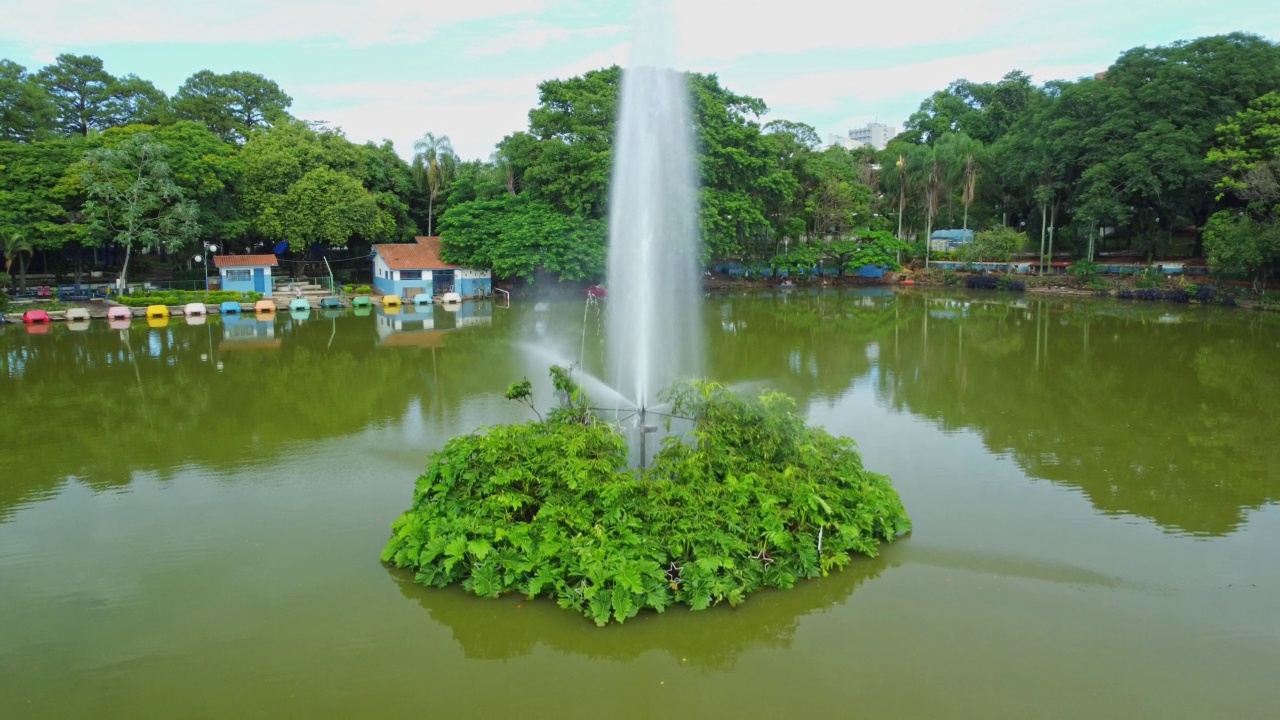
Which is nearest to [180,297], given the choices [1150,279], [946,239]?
[1150,279]

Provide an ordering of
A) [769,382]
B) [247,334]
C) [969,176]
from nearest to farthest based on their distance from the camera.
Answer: [769,382], [247,334], [969,176]

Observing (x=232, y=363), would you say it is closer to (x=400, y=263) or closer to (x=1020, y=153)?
(x=400, y=263)

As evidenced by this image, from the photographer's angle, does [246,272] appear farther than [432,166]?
No

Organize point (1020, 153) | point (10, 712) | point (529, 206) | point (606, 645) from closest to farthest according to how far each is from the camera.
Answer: point (10, 712), point (606, 645), point (529, 206), point (1020, 153)

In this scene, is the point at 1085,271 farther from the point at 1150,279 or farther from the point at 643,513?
the point at 643,513

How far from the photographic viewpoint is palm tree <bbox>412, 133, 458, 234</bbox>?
40.3 meters

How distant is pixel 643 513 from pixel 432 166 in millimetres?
35640

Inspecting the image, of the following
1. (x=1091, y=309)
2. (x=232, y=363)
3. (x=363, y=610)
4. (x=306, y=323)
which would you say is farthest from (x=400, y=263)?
(x=363, y=610)

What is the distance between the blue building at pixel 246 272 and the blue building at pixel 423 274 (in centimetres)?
451

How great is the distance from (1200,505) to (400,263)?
3034cm

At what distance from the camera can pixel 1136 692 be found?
20.2 feet

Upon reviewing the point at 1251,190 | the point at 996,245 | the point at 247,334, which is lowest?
the point at 247,334

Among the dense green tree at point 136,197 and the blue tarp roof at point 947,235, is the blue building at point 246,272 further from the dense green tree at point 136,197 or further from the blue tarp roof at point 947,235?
the blue tarp roof at point 947,235

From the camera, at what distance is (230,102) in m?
43.3
